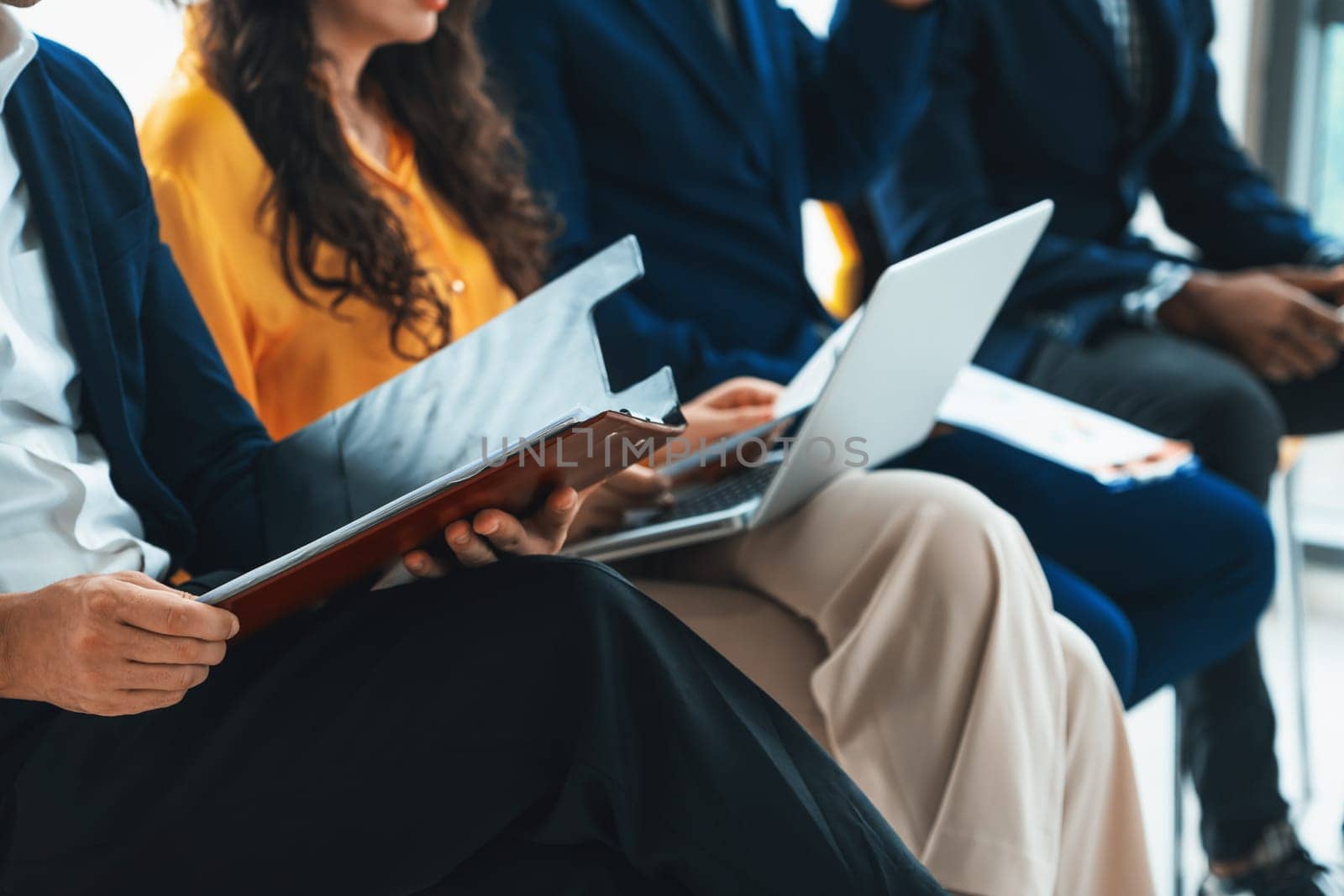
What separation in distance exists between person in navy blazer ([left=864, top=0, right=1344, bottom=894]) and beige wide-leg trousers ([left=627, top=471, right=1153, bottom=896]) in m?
0.57

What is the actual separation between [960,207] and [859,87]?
0.21m

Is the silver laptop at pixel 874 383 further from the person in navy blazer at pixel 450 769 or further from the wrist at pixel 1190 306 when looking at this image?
the wrist at pixel 1190 306

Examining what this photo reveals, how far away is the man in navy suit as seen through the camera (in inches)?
51.5

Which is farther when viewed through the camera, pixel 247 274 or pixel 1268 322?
pixel 1268 322

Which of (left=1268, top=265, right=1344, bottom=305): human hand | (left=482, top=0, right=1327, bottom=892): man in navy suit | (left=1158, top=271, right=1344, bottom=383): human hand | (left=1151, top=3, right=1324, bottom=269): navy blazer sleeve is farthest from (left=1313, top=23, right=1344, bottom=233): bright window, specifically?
(left=482, top=0, right=1327, bottom=892): man in navy suit

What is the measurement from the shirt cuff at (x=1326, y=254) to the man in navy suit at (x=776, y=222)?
57cm

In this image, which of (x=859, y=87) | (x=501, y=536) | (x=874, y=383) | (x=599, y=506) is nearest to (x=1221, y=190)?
(x=859, y=87)

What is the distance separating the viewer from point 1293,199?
2.54 metres

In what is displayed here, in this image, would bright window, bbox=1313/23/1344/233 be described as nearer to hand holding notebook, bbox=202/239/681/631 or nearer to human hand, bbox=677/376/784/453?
human hand, bbox=677/376/784/453

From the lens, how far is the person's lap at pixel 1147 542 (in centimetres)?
129

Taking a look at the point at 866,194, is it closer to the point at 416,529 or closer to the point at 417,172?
the point at 417,172

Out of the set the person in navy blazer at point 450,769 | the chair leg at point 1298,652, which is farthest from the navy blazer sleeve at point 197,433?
the chair leg at point 1298,652

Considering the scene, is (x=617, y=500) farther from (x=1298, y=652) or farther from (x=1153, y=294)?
(x=1298, y=652)

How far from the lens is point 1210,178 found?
189cm
